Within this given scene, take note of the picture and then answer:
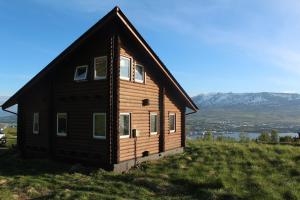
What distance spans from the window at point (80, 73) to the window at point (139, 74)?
3.05 m

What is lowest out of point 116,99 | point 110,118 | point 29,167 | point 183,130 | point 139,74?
point 29,167

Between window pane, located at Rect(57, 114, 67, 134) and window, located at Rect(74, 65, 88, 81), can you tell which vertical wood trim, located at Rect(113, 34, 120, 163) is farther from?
window pane, located at Rect(57, 114, 67, 134)

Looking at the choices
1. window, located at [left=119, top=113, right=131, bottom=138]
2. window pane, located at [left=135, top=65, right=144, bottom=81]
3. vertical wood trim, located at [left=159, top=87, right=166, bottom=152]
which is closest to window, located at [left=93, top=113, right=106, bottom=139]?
window, located at [left=119, top=113, right=131, bottom=138]

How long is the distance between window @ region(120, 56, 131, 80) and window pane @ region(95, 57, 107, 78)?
949 mm

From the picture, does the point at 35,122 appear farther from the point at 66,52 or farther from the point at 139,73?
the point at 139,73

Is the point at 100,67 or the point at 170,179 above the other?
the point at 100,67

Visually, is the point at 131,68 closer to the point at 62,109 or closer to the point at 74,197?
the point at 62,109

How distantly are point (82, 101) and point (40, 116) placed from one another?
4815mm

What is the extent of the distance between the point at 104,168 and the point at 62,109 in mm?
5155

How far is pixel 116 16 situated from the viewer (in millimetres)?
16172

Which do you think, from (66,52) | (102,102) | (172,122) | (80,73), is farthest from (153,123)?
(66,52)

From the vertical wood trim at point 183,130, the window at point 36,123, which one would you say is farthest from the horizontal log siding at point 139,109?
the window at point 36,123

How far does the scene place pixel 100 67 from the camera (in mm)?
17891

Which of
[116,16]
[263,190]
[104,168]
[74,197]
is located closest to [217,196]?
[263,190]
